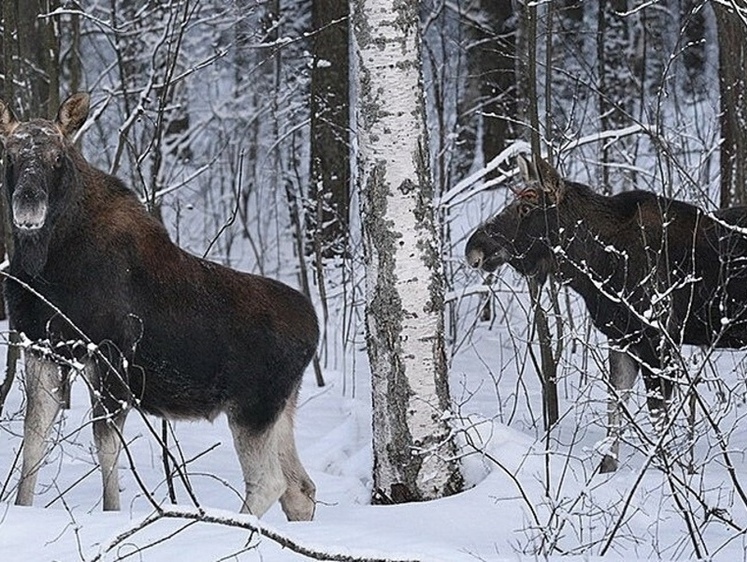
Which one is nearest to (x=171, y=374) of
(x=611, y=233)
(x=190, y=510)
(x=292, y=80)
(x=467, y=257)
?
(x=190, y=510)

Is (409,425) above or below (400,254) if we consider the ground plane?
below

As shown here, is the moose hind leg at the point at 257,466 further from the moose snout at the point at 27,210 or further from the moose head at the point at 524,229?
the moose head at the point at 524,229

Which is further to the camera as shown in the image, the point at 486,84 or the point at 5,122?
the point at 486,84

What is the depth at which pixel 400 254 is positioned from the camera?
713 centimetres

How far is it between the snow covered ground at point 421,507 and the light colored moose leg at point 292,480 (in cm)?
11

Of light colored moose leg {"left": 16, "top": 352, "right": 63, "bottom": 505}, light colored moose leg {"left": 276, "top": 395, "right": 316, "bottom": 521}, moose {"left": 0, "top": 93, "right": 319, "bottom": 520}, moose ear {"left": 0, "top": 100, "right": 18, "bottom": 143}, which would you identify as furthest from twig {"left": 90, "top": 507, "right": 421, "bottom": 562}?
moose ear {"left": 0, "top": 100, "right": 18, "bottom": 143}

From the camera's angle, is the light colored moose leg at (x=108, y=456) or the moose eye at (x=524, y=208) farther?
the moose eye at (x=524, y=208)

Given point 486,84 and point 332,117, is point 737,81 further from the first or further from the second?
point 486,84

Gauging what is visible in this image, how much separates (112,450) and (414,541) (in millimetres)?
2042

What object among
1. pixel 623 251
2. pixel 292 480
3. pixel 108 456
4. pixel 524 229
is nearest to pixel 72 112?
pixel 108 456

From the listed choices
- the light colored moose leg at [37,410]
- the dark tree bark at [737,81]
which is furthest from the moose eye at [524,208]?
the light colored moose leg at [37,410]

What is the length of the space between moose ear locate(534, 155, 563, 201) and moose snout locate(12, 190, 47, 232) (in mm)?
3833

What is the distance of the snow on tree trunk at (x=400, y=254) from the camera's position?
23.2 feet

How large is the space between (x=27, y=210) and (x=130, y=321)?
83cm
